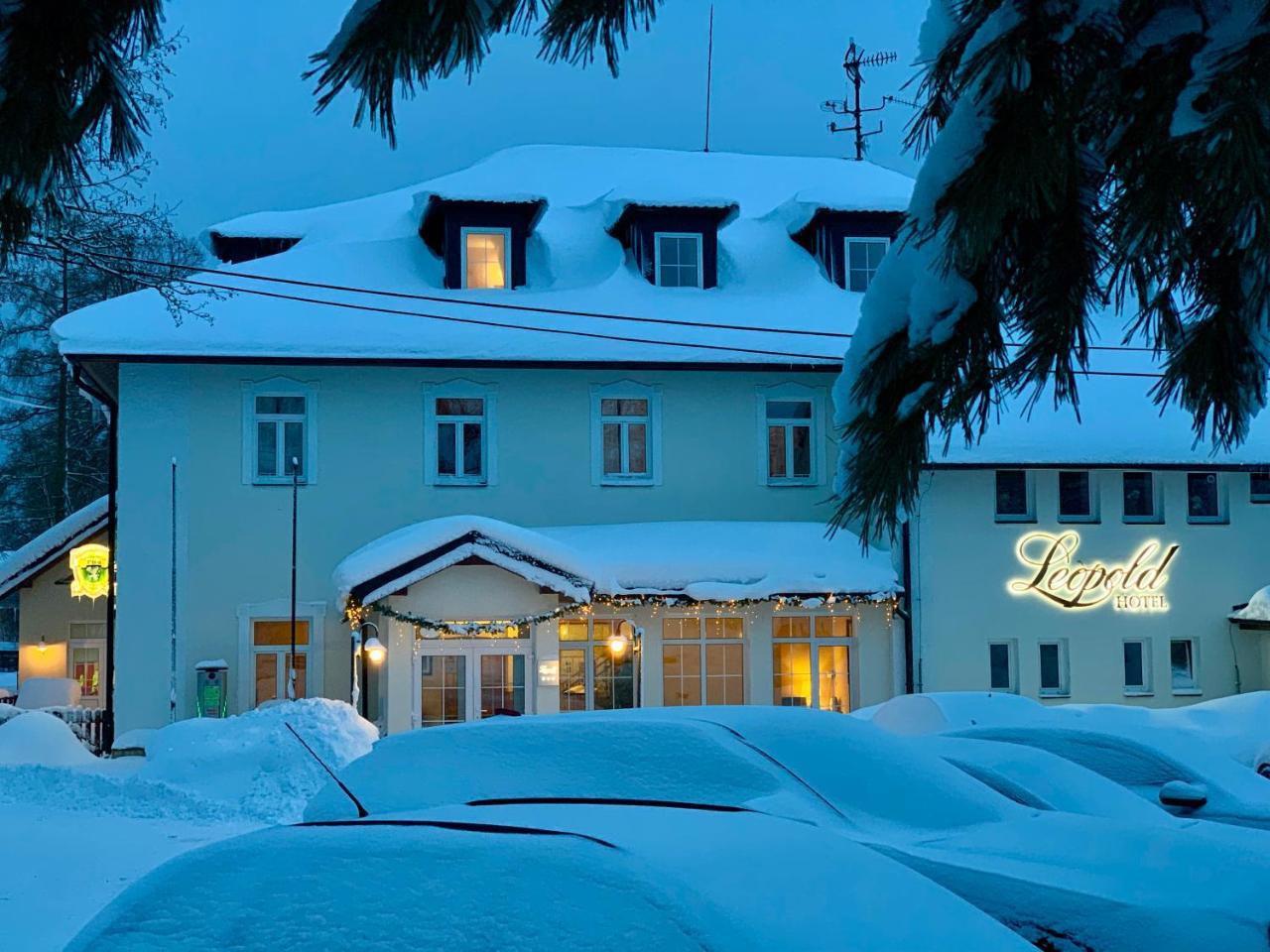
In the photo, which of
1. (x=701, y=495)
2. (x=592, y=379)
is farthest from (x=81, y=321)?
(x=701, y=495)

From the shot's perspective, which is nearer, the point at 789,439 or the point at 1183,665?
the point at 789,439

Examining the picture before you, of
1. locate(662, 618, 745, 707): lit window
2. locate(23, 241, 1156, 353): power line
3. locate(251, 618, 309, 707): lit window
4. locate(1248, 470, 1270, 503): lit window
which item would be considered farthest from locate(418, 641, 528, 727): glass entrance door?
locate(1248, 470, 1270, 503): lit window

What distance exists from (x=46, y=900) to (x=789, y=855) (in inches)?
224

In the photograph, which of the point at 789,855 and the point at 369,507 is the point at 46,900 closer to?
the point at 789,855

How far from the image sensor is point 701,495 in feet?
78.0

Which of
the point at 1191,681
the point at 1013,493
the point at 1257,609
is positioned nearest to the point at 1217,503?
the point at 1257,609

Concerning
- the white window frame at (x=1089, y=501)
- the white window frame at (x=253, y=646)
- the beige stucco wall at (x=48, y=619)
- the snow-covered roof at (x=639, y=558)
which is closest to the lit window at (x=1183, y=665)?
the white window frame at (x=1089, y=501)

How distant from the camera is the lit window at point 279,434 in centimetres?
2270

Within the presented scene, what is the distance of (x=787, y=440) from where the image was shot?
24.2 metres

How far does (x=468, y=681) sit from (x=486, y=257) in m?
7.64

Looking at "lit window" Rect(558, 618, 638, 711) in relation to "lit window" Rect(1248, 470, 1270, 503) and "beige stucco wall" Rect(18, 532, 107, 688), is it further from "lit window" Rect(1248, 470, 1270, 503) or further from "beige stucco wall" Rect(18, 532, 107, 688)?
"beige stucco wall" Rect(18, 532, 107, 688)

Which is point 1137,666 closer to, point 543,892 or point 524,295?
point 524,295

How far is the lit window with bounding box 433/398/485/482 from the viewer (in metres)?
23.3

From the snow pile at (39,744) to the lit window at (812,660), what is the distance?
10.7 metres
